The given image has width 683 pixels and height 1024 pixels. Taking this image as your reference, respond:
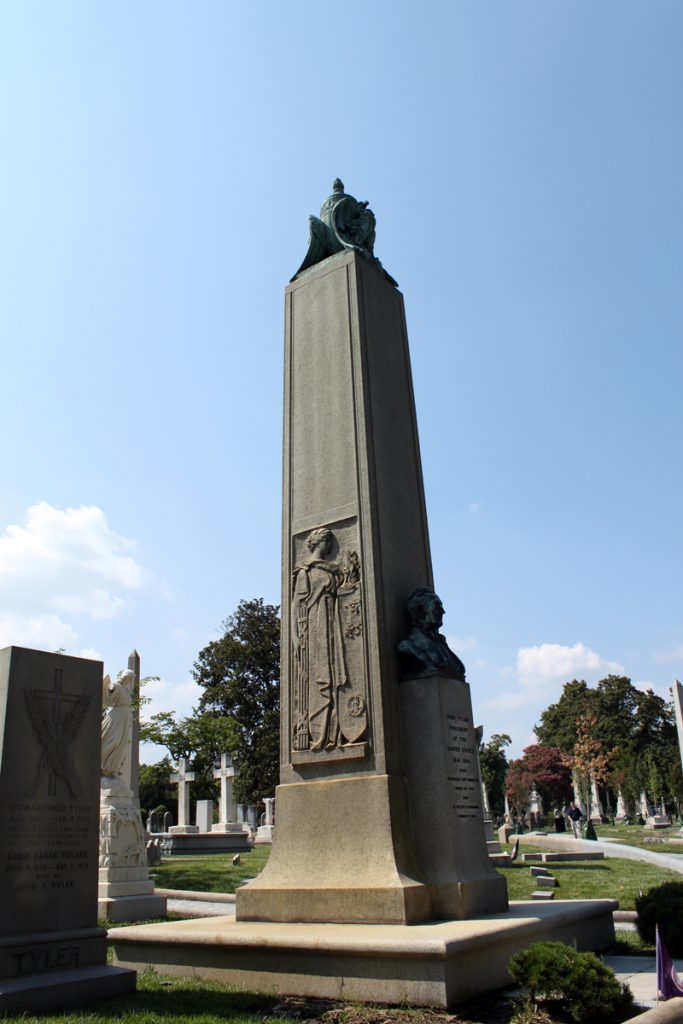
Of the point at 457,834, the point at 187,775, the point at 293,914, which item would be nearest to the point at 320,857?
the point at 293,914

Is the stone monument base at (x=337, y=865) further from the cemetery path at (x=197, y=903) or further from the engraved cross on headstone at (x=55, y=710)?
the cemetery path at (x=197, y=903)

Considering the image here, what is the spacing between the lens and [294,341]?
1205 centimetres

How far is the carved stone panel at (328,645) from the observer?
9430mm

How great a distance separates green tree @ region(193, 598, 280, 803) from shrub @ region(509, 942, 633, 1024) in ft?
155

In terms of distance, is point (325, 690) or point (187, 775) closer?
point (325, 690)

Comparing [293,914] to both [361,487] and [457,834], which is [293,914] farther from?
[361,487]

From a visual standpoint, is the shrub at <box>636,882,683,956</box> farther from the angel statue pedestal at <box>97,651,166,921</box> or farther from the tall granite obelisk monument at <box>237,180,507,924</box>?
the angel statue pedestal at <box>97,651,166,921</box>

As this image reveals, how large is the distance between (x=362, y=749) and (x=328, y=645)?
131cm

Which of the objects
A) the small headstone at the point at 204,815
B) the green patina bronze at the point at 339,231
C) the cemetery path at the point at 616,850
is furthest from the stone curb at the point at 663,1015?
the small headstone at the point at 204,815

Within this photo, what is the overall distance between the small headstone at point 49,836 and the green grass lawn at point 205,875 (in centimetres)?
1094

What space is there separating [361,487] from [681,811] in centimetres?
7072

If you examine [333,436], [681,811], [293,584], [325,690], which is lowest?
[681,811]

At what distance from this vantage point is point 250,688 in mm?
55969

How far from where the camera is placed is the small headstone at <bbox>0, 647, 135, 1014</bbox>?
6797 mm
